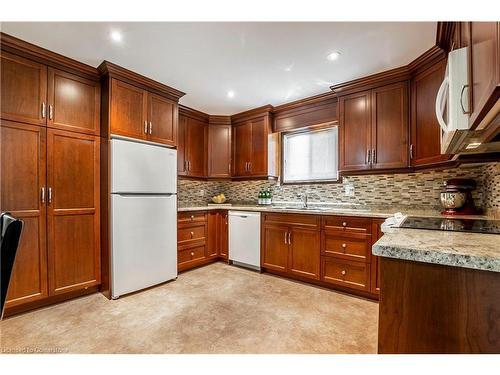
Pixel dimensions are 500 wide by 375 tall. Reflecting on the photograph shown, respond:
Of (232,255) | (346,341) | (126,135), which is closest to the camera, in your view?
(346,341)

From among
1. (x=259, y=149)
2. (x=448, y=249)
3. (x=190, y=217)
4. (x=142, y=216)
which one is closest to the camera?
(x=448, y=249)

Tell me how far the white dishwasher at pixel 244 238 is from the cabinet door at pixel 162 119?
4.46 ft

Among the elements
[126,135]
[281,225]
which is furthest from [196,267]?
[126,135]

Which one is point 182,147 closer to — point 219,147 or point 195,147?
point 195,147

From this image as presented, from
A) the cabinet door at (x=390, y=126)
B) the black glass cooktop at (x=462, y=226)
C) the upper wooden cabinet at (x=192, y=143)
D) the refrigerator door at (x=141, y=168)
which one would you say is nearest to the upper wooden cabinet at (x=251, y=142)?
the upper wooden cabinet at (x=192, y=143)

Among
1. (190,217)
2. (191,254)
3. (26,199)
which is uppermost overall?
(26,199)

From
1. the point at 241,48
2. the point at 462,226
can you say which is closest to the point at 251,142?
the point at 241,48

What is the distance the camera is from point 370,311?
2191 mm

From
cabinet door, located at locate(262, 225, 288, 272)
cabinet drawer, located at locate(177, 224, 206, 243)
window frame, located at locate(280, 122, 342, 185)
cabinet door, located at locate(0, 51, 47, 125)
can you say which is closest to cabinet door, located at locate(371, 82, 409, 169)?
window frame, located at locate(280, 122, 342, 185)

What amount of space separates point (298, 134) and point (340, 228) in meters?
1.64

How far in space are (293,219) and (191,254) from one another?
1.48 m

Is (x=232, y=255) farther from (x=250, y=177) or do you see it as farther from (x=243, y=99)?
(x=243, y=99)

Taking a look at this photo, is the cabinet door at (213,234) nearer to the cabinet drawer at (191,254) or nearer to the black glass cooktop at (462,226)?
the cabinet drawer at (191,254)

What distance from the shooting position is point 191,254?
330 cm
